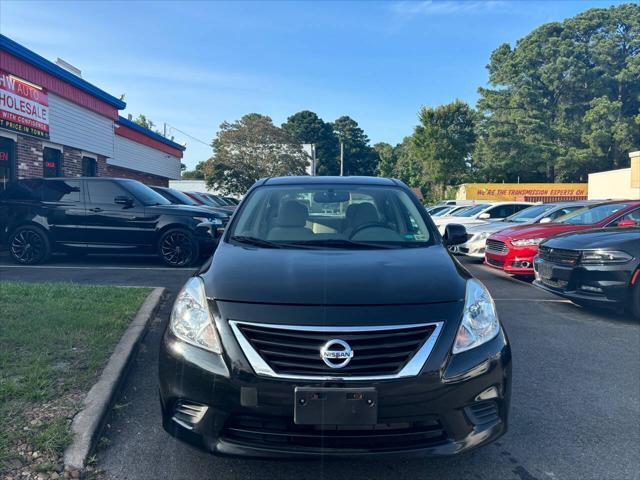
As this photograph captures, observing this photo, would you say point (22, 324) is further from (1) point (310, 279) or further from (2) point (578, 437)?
(2) point (578, 437)

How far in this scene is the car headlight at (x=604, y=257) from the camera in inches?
228

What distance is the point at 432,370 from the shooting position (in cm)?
226

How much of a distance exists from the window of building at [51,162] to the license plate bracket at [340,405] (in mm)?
13261

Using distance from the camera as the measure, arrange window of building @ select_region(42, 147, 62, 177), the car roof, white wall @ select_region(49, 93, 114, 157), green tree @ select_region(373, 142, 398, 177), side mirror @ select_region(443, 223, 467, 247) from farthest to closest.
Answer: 1. green tree @ select_region(373, 142, 398, 177)
2. white wall @ select_region(49, 93, 114, 157)
3. window of building @ select_region(42, 147, 62, 177)
4. the car roof
5. side mirror @ select_region(443, 223, 467, 247)

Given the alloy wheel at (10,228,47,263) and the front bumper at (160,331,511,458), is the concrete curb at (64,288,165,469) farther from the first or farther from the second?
the alloy wheel at (10,228,47,263)

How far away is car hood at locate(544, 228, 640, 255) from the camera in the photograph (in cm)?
587

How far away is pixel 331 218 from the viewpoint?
3.77m

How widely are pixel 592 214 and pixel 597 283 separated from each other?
3.07 metres

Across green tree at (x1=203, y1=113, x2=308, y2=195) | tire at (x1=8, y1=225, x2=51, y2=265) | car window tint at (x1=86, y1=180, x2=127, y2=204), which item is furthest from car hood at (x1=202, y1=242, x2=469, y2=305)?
green tree at (x1=203, y1=113, x2=308, y2=195)

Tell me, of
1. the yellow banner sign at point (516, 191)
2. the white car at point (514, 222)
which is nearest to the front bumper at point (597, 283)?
the white car at point (514, 222)

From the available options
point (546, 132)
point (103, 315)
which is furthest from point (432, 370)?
point (546, 132)

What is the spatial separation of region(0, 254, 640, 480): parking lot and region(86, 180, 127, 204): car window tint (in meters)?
4.51

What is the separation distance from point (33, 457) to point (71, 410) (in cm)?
46

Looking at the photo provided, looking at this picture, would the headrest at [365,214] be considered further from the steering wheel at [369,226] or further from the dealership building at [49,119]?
the dealership building at [49,119]
